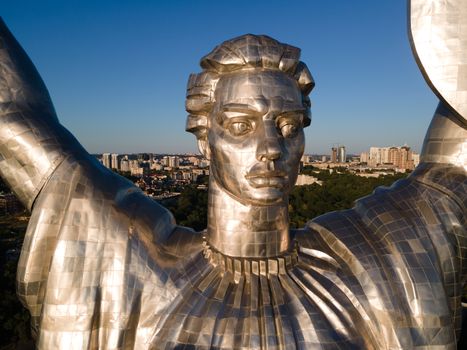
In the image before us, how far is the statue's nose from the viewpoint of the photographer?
308 centimetres

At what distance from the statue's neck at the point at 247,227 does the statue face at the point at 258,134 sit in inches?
4.9

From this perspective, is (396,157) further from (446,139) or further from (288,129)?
(288,129)

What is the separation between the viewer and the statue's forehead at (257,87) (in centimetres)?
318

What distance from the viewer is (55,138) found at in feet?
11.8

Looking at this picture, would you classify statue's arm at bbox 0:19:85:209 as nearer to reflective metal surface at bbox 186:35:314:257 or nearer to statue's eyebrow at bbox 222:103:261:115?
reflective metal surface at bbox 186:35:314:257

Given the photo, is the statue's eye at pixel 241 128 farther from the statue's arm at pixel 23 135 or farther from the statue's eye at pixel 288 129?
the statue's arm at pixel 23 135

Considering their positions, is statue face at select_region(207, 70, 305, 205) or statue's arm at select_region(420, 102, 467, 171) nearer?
statue face at select_region(207, 70, 305, 205)

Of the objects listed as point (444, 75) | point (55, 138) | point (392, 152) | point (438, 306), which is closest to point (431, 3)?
point (444, 75)

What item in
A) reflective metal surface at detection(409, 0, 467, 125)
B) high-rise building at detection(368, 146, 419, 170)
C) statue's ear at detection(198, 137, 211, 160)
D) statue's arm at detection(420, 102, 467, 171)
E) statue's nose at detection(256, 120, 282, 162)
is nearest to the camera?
statue's nose at detection(256, 120, 282, 162)

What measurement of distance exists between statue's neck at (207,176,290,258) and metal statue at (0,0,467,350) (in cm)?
1

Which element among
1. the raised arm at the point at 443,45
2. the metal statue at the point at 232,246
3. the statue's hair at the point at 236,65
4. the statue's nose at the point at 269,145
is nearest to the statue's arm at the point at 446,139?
the metal statue at the point at 232,246

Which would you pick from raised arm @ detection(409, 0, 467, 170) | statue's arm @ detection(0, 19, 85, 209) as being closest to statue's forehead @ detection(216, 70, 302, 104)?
raised arm @ detection(409, 0, 467, 170)

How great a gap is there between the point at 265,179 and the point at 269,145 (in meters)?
0.27

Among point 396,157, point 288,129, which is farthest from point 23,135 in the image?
point 396,157
